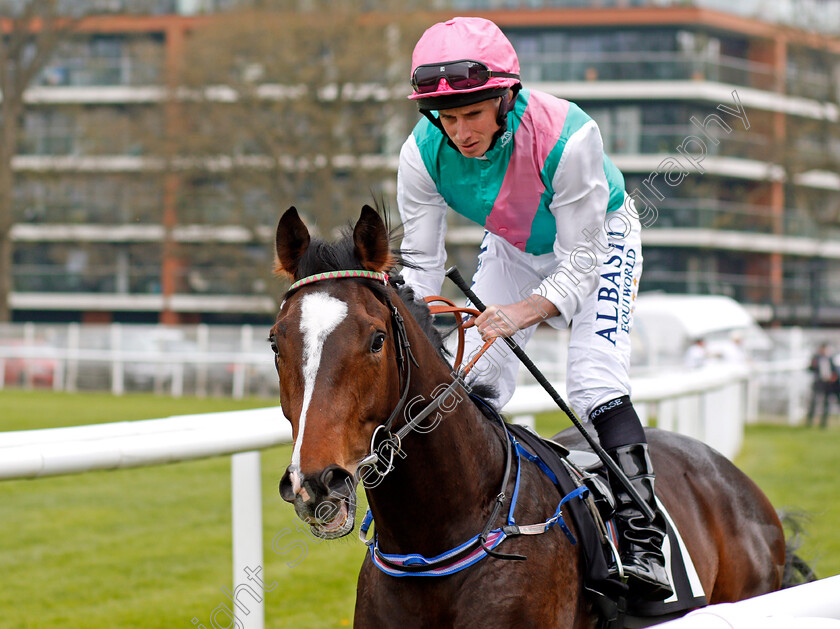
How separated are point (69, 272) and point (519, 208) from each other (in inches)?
1438

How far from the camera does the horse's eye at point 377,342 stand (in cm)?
210

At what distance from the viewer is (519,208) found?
2.85 m

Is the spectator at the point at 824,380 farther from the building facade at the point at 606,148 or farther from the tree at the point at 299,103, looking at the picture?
the tree at the point at 299,103

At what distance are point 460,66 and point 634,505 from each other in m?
1.28

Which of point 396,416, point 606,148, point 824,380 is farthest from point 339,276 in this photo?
point 606,148

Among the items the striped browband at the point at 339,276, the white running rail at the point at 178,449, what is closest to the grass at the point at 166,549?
the white running rail at the point at 178,449

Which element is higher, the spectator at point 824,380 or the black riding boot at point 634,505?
the black riding boot at point 634,505

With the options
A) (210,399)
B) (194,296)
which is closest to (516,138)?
(210,399)

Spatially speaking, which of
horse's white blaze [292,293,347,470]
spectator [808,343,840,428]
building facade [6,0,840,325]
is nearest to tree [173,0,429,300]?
building facade [6,0,840,325]

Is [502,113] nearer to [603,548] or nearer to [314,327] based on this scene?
[314,327]

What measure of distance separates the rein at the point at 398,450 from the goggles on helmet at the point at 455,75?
56cm

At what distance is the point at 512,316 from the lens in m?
2.59

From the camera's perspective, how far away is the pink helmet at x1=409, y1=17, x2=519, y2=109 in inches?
100

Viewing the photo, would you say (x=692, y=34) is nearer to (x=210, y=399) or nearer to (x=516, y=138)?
(x=210, y=399)
